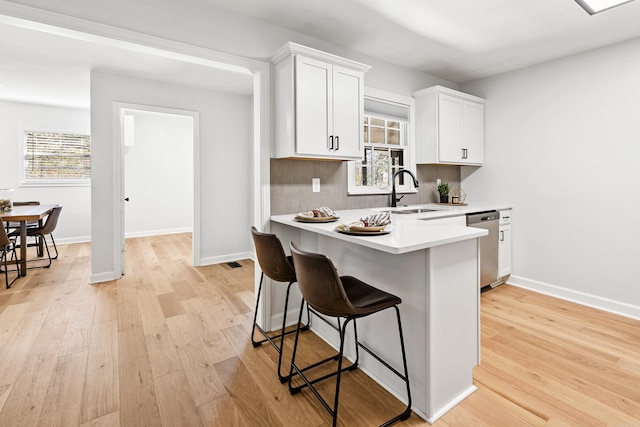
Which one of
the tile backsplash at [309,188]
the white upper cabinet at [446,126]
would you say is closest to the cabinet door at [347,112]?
the tile backsplash at [309,188]

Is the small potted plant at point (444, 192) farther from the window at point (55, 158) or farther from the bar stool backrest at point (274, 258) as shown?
the window at point (55, 158)

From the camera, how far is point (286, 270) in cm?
197

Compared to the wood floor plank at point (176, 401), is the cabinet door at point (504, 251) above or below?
above

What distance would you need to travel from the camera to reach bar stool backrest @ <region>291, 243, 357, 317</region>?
1.40 meters

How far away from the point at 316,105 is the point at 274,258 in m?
1.26

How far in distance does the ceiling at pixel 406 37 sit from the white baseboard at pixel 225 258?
2.42m

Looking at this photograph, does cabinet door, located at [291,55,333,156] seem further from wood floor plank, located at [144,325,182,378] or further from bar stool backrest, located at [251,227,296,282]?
wood floor plank, located at [144,325,182,378]

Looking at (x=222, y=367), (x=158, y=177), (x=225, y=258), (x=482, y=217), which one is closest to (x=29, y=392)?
(x=222, y=367)

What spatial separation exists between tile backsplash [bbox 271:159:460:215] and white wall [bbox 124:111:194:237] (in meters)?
Answer: 4.53

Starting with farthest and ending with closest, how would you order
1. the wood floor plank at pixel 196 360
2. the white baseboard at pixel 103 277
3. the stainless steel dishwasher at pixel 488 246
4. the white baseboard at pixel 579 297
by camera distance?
1. the white baseboard at pixel 103 277
2. the stainless steel dishwasher at pixel 488 246
3. the white baseboard at pixel 579 297
4. the wood floor plank at pixel 196 360

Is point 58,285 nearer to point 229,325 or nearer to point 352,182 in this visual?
point 229,325

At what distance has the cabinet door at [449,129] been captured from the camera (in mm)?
3535

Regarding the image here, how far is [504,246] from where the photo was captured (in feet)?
12.0

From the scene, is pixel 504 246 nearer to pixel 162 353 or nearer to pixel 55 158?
pixel 162 353
